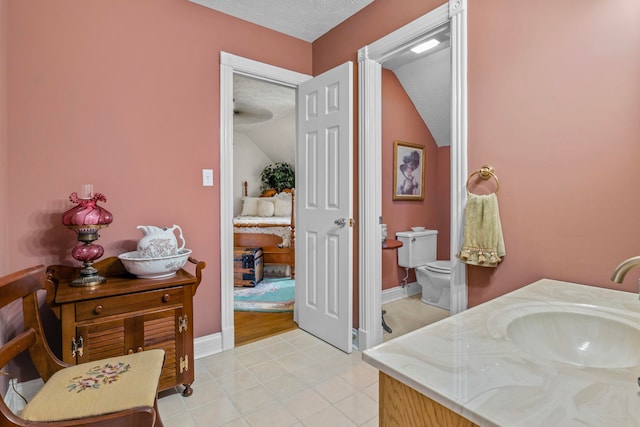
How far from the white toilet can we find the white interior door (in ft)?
4.22

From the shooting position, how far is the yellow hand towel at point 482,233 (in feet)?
5.15

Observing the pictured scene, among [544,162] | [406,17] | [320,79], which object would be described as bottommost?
[544,162]

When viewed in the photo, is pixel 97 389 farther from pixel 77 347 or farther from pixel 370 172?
pixel 370 172

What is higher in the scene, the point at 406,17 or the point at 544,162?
the point at 406,17

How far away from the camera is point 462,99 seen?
1.73 metres

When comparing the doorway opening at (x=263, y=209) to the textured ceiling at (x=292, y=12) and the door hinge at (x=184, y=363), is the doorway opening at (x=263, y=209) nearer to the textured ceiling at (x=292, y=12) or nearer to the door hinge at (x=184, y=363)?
the textured ceiling at (x=292, y=12)

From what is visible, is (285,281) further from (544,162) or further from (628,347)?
(628,347)

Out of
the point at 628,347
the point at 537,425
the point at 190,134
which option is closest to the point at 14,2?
the point at 190,134

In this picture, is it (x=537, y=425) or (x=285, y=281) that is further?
(x=285, y=281)

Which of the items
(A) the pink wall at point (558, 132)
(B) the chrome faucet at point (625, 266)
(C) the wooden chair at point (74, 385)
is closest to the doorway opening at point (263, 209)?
(C) the wooden chair at point (74, 385)

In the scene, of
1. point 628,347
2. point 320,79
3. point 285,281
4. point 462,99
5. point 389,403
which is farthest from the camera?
point 285,281

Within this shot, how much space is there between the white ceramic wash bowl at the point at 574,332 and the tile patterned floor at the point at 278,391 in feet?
3.21

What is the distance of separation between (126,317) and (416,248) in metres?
2.82

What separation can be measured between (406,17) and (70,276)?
2528 mm
